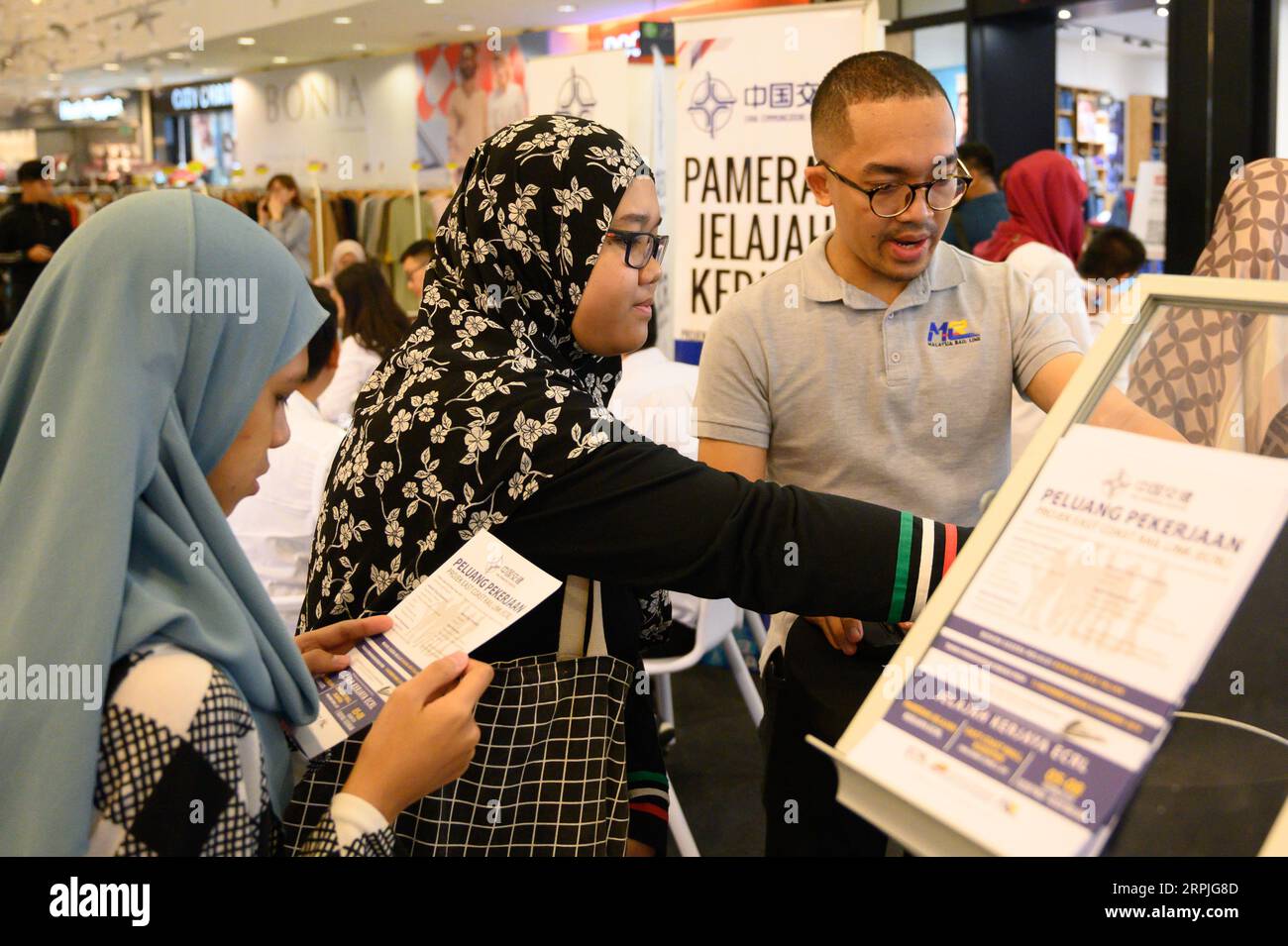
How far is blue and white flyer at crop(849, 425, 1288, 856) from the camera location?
0.79 meters

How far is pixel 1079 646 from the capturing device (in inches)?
33.5

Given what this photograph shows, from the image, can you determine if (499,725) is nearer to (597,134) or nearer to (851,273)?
(597,134)

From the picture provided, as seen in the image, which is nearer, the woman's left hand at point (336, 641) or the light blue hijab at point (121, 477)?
the light blue hijab at point (121, 477)

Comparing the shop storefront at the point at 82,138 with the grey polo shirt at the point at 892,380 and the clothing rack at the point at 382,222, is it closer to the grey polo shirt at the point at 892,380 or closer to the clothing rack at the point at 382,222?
the clothing rack at the point at 382,222

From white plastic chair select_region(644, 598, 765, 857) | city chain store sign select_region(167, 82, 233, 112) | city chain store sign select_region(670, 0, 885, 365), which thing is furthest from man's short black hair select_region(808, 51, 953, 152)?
city chain store sign select_region(167, 82, 233, 112)

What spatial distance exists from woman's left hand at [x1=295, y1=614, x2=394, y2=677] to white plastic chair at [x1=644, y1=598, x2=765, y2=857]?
1106 millimetres

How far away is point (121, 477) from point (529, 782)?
58cm

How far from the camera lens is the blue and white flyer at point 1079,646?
0.79m

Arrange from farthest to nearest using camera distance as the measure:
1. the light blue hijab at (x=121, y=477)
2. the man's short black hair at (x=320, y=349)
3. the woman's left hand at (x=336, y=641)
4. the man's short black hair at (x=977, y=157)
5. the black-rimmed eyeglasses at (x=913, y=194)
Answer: the man's short black hair at (x=977, y=157) < the man's short black hair at (x=320, y=349) < the black-rimmed eyeglasses at (x=913, y=194) < the woman's left hand at (x=336, y=641) < the light blue hijab at (x=121, y=477)

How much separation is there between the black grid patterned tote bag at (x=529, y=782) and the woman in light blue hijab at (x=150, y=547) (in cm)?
10

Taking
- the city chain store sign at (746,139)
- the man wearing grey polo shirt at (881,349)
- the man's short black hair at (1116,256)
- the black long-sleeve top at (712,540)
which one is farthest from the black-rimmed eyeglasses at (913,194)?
the man's short black hair at (1116,256)

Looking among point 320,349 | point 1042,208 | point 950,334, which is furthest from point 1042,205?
point 950,334

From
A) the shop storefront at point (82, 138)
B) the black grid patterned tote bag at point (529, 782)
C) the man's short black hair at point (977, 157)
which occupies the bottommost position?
the black grid patterned tote bag at point (529, 782)
